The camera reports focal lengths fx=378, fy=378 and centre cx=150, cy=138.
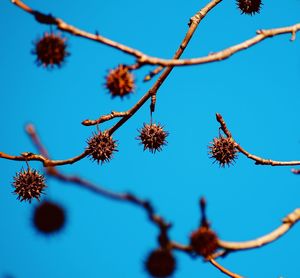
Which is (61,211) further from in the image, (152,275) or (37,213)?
(152,275)

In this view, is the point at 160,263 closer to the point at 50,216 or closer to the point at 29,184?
the point at 50,216

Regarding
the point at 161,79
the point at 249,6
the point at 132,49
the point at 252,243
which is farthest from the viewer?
the point at 249,6

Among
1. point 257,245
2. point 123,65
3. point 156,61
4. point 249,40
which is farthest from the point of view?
point 123,65

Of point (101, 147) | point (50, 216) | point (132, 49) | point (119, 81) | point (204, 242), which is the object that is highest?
point (101, 147)

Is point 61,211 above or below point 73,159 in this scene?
below

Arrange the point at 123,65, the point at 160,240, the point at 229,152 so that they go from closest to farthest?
the point at 160,240 < the point at 123,65 < the point at 229,152

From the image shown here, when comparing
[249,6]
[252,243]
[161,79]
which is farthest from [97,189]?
[249,6]

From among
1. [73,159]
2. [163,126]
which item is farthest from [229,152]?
[73,159]
